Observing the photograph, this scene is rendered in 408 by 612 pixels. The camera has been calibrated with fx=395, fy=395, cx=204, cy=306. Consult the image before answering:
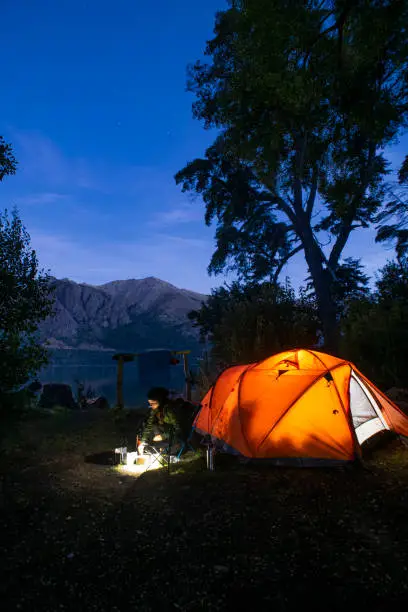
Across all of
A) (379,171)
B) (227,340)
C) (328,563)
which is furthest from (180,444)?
(379,171)

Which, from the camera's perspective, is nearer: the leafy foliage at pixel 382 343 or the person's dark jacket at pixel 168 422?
the person's dark jacket at pixel 168 422

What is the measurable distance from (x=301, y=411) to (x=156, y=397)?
2.85 metres

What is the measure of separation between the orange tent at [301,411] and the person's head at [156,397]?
1092 millimetres

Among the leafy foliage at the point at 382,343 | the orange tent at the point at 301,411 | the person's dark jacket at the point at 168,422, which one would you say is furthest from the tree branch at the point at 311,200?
the person's dark jacket at the point at 168,422

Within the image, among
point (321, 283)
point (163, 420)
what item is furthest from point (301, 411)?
point (321, 283)

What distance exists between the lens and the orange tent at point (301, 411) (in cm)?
644

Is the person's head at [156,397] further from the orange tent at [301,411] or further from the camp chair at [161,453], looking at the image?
the orange tent at [301,411]

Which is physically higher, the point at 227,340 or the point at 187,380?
the point at 227,340

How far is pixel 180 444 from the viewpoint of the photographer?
7789 millimetres

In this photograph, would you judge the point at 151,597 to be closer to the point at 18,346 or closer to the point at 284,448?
the point at 18,346

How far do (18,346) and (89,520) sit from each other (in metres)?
2.27

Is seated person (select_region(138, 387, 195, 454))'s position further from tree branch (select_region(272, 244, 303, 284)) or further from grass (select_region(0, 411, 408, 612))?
tree branch (select_region(272, 244, 303, 284))

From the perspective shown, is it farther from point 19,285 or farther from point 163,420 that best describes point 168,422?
point 19,285

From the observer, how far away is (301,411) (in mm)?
6609
